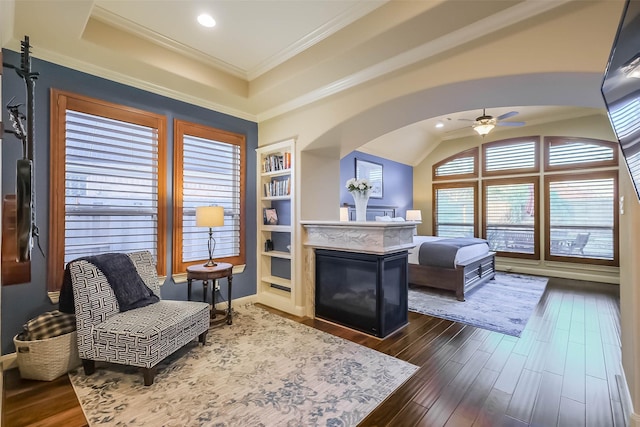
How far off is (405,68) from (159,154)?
9.37ft

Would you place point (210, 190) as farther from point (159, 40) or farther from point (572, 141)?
point (572, 141)

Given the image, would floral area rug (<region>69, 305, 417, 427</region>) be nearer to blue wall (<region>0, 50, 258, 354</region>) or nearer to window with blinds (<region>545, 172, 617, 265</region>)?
blue wall (<region>0, 50, 258, 354</region>)

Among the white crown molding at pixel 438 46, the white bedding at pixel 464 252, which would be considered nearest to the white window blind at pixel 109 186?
the white crown molding at pixel 438 46

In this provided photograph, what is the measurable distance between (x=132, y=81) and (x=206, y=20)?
47.8 inches

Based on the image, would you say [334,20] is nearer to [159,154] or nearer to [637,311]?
[159,154]

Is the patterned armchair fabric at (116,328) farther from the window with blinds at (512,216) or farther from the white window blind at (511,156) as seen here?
the white window blind at (511,156)

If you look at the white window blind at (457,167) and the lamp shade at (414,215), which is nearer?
the white window blind at (457,167)

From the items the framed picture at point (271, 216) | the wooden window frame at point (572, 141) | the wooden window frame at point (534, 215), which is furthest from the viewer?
the wooden window frame at point (534, 215)

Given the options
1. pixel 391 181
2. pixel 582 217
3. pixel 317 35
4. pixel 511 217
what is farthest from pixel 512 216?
pixel 317 35

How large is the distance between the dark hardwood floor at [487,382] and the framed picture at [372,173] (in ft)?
11.9

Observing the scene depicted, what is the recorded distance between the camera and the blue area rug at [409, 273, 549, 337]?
3.43 m

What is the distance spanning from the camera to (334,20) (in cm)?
252

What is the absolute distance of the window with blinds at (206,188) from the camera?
11.3 ft

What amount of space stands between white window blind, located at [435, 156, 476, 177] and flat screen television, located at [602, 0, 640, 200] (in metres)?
6.55
